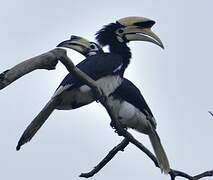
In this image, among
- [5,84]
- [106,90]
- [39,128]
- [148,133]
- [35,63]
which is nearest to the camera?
[5,84]

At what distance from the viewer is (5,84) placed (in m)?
4.07

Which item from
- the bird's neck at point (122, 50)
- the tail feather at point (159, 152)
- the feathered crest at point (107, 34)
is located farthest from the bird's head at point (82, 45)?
the tail feather at point (159, 152)

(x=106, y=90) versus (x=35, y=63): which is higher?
(x=35, y=63)

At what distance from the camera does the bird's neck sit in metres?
8.21

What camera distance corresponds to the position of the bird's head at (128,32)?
7.92 m

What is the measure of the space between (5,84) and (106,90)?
10.9 feet

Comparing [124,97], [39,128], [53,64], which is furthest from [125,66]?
[53,64]

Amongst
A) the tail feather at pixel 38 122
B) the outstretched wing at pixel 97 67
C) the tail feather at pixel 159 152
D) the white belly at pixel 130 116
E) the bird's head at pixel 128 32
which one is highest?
the bird's head at pixel 128 32

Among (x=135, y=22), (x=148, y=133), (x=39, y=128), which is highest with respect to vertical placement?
(x=135, y=22)

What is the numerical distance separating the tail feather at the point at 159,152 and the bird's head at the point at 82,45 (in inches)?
43.2

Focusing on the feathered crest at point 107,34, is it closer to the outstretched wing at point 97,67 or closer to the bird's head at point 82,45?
the bird's head at point 82,45

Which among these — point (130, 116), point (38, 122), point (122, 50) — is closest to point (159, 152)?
point (130, 116)

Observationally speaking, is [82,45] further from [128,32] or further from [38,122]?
[38,122]

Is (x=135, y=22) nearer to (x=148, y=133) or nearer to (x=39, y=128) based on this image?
(x=148, y=133)
